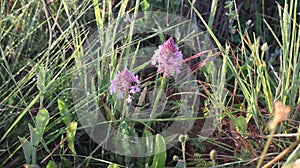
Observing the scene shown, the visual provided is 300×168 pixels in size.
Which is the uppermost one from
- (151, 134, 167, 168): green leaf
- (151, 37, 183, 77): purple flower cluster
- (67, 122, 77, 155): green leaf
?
(151, 37, 183, 77): purple flower cluster

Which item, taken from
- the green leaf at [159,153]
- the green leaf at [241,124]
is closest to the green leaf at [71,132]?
the green leaf at [159,153]

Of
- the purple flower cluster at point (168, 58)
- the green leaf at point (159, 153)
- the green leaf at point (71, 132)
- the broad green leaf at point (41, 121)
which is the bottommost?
the green leaf at point (159, 153)

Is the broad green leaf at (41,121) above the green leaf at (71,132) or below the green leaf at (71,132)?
above

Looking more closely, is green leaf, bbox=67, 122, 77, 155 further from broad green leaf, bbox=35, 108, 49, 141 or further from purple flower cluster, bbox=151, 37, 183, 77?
purple flower cluster, bbox=151, 37, 183, 77

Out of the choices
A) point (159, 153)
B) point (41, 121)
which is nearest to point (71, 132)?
point (41, 121)

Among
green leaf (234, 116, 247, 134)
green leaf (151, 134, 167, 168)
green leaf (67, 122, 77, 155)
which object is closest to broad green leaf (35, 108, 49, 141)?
green leaf (67, 122, 77, 155)

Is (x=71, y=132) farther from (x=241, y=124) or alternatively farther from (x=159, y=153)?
(x=241, y=124)

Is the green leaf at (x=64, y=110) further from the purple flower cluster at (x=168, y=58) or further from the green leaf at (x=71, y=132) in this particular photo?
the purple flower cluster at (x=168, y=58)

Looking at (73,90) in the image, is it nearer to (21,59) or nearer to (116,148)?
(116,148)

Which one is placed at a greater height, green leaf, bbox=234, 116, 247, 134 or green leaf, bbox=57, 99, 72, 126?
green leaf, bbox=57, 99, 72, 126
